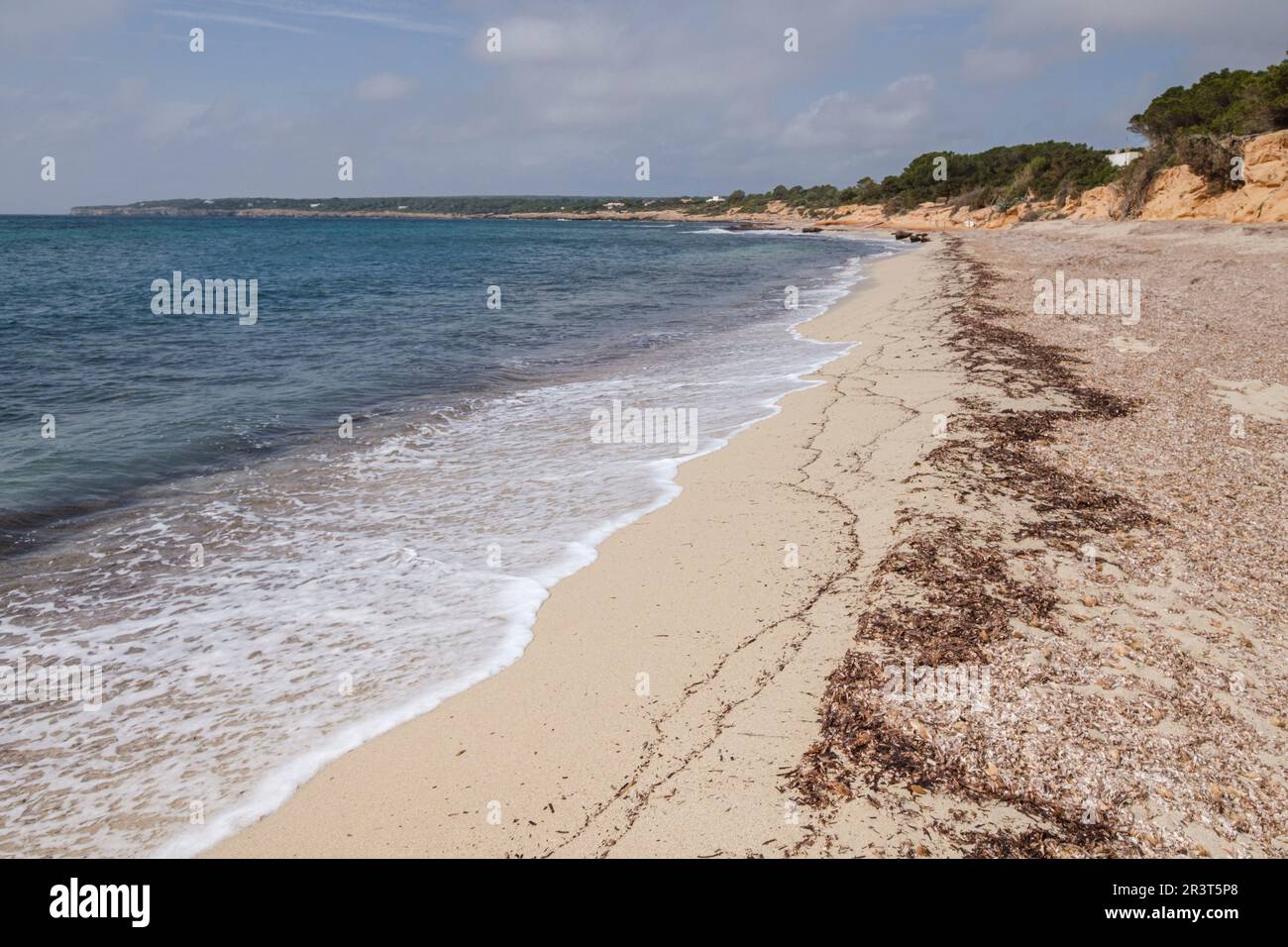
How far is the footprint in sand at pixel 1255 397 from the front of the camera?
7766 mm

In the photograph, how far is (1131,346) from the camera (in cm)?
1120

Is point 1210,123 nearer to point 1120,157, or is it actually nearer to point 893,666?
point 1120,157

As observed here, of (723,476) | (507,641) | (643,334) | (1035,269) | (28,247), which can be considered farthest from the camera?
(28,247)

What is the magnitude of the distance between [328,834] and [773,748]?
201 centimetres

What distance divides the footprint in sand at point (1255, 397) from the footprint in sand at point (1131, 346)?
5.94ft

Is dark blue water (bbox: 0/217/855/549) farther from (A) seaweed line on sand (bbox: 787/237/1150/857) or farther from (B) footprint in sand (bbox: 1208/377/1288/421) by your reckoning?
(B) footprint in sand (bbox: 1208/377/1288/421)

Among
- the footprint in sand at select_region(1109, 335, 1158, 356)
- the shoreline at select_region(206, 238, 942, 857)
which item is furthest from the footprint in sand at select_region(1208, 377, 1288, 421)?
the shoreline at select_region(206, 238, 942, 857)

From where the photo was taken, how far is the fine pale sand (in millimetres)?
2887

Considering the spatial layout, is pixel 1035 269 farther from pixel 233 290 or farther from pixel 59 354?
pixel 233 290

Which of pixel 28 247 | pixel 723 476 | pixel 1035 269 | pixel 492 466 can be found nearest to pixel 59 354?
pixel 492 466

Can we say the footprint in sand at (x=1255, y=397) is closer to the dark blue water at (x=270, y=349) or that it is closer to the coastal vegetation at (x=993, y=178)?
the dark blue water at (x=270, y=349)

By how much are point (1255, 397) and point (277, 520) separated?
10828 millimetres

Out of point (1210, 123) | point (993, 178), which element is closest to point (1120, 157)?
point (993, 178)

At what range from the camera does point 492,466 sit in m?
8.11
